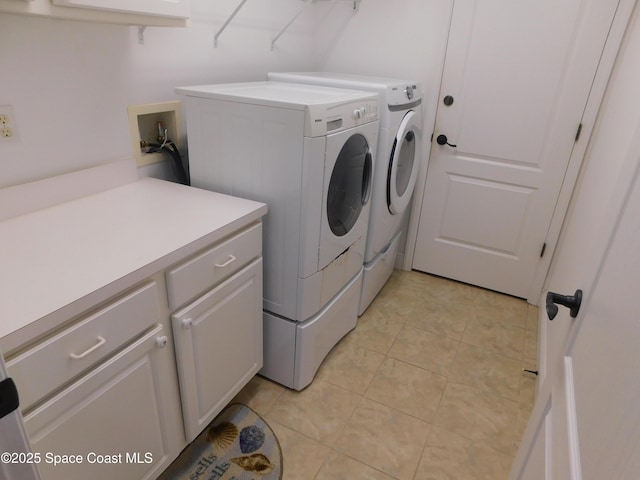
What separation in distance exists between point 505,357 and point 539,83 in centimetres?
149

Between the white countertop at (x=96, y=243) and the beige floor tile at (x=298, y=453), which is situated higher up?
the white countertop at (x=96, y=243)

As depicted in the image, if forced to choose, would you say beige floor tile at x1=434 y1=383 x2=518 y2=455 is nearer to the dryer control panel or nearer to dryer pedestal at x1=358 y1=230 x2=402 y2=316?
dryer pedestal at x1=358 y1=230 x2=402 y2=316

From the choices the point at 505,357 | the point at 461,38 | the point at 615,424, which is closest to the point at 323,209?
the point at 615,424

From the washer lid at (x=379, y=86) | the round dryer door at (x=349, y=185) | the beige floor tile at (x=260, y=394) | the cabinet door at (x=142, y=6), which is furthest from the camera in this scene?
the washer lid at (x=379, y=86)

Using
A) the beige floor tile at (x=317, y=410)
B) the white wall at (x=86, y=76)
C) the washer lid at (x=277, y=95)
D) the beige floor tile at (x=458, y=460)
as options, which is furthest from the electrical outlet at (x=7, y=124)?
the beige floor tile at (x=458, y=460)

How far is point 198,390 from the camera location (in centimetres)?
137

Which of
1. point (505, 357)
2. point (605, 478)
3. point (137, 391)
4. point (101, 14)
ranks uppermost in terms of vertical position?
point (101, 14)

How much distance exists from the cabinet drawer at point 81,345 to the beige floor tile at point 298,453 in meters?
0.80

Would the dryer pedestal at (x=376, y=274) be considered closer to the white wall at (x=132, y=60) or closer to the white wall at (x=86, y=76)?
the white wall at (x=132, y=60)

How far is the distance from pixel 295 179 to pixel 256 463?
3.45ft

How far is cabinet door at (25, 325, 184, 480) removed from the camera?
911 millimetres

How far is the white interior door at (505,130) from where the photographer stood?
7.03 ft

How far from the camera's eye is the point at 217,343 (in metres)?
1.41

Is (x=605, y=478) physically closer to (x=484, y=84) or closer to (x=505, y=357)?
(x=505, y=357)
